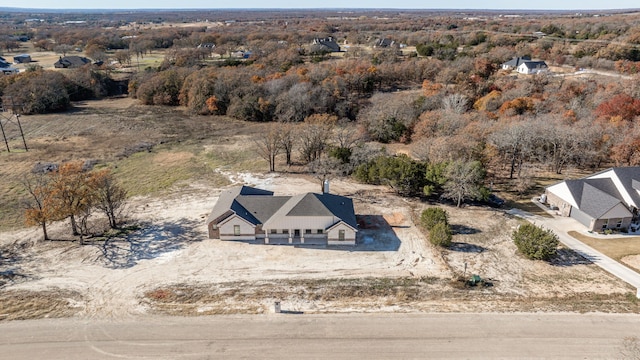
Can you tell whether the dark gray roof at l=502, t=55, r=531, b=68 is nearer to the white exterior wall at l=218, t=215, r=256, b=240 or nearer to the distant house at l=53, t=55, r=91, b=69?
the white exterior wall at l=218, t=215, r=256, b=240

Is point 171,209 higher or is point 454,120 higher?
point 454,120

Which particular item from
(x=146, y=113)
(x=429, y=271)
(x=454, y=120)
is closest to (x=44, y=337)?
(x=429, y=271)

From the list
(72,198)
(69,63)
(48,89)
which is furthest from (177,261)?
(69,63)

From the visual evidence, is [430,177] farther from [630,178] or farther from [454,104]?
[454,104]

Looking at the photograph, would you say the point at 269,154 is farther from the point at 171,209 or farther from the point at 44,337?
the point at 44,337

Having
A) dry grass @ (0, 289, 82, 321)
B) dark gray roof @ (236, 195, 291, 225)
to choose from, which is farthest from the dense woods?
dry grass @ (0, 289, 82, 321)

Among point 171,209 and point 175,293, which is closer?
point 175,293

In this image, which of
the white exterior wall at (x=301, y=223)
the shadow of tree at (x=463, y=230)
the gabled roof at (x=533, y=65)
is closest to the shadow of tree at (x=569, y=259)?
the shadow of tree at (x=463, y=230)
